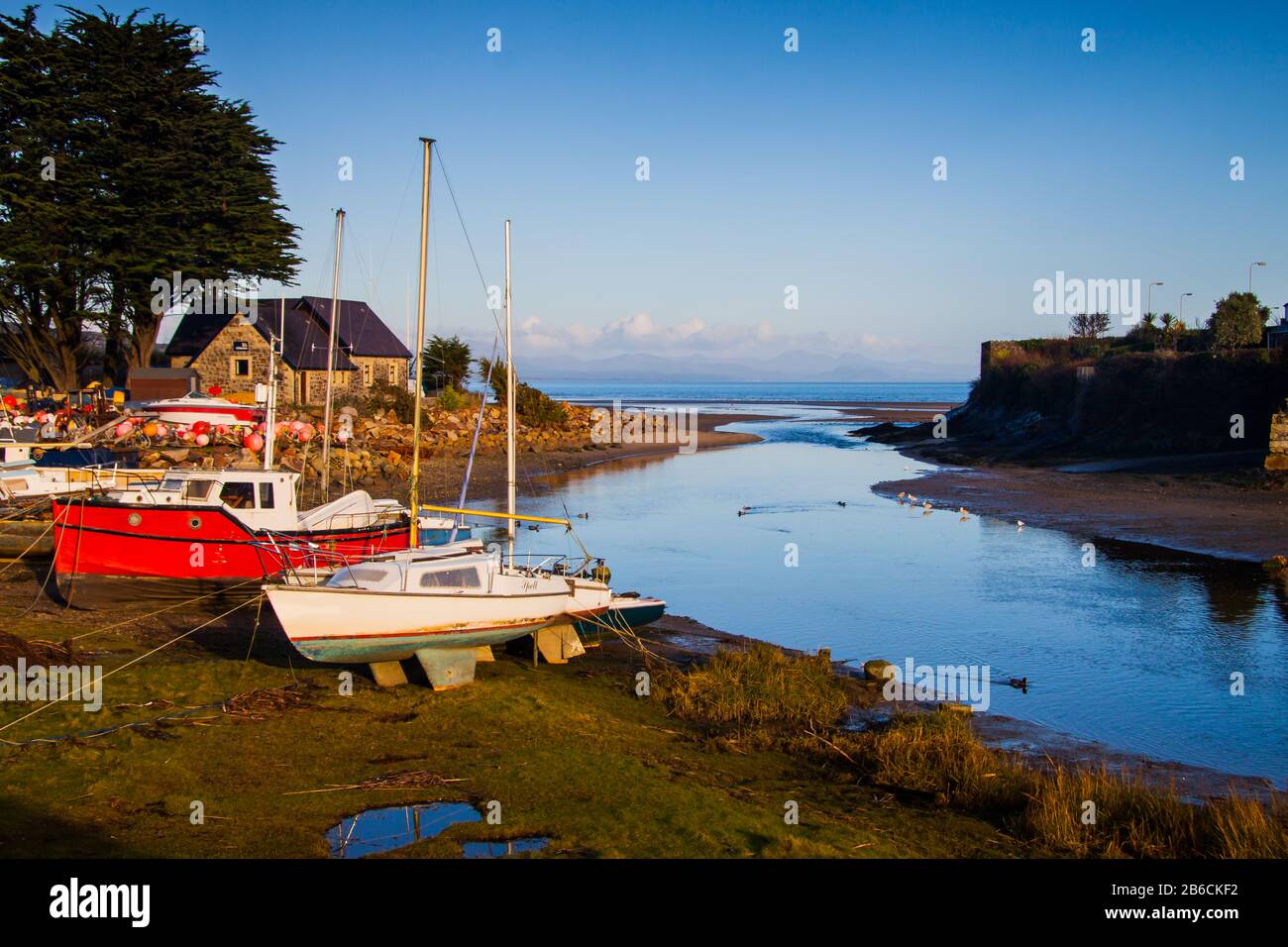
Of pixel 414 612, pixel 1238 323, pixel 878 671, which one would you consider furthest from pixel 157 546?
pixel 1238 323

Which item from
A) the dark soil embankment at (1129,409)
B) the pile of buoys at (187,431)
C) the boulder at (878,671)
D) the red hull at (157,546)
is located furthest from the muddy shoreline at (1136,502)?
the pile of buoys at (187,431)

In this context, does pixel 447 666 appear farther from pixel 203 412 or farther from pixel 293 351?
pixel 293 351

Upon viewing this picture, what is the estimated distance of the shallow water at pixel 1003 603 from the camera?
17094 millimetres

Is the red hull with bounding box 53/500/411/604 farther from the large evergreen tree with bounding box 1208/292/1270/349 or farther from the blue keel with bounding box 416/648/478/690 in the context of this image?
the large evergreen tree with bounding box 1208/292/1270/349

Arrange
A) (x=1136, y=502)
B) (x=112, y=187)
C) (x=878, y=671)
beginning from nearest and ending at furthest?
(x=878, y=671)
(x=1136, y=502)
(x=112, y=187)

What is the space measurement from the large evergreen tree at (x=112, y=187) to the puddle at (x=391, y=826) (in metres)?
47.2

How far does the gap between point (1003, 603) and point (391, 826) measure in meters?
18.9

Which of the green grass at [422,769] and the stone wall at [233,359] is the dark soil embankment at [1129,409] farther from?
the stone wall at [233,359]

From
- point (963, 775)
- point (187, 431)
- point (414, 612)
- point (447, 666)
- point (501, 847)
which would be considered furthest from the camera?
point (187, 431)

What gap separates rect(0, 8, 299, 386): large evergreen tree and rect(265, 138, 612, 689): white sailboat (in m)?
41.6

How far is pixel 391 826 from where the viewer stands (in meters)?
10.8
